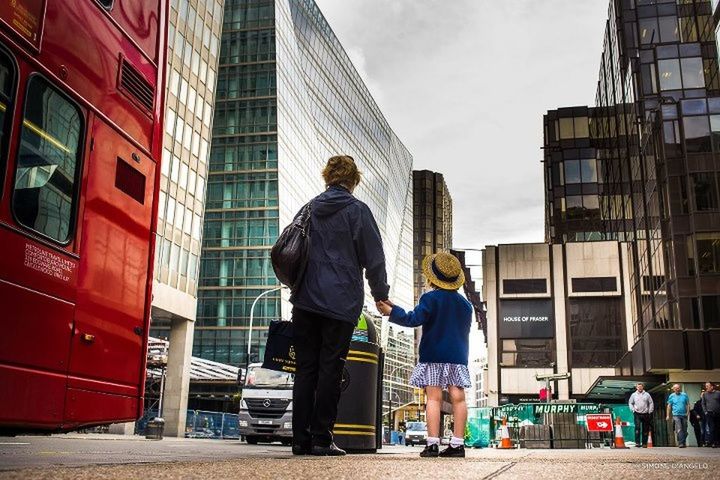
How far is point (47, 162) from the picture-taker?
4.84 m

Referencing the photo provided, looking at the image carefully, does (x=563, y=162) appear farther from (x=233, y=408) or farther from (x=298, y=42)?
(x=233, y=408)

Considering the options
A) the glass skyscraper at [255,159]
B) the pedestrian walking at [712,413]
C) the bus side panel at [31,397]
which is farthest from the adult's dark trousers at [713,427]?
the glass skyscraper at [255,159]

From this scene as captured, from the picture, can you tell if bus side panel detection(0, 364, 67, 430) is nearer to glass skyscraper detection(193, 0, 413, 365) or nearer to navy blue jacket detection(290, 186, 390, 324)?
navy blue jacket detection(290, 186, 390, 324)

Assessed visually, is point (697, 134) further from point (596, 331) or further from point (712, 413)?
point (596, 331)

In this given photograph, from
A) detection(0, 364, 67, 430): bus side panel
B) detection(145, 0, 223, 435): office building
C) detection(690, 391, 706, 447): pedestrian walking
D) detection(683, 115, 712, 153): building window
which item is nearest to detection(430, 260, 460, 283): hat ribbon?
detection(0, 364, 67, 430): bus side panel

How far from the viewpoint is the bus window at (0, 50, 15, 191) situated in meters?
4.43

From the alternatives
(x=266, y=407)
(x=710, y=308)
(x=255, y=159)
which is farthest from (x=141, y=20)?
(x=255, y=159)

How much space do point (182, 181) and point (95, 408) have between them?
3352 cm

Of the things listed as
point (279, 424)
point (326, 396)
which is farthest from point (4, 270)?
point (279, 424)

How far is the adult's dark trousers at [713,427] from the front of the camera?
19.0 metres

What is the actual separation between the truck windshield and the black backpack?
15044mm

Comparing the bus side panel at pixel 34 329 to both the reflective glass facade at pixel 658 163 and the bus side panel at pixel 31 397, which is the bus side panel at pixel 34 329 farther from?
the reflective glass facade at pixel 658 163

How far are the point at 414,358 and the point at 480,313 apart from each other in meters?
45.3

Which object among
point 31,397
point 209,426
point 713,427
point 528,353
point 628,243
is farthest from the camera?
point 528,353
